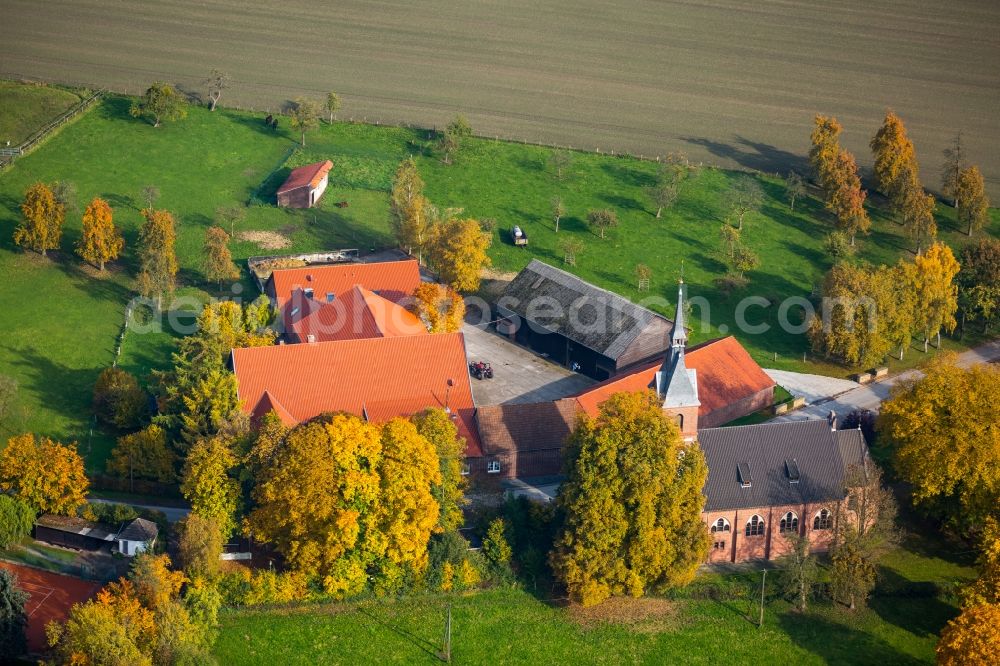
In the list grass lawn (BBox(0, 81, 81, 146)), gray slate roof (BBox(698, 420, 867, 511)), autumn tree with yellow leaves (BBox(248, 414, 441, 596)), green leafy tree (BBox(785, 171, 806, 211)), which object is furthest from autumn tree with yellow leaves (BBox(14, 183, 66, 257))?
green leafy tree (BBox(785, 171, 806, 211))

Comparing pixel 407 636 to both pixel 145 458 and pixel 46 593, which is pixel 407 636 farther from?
pixel 145 458

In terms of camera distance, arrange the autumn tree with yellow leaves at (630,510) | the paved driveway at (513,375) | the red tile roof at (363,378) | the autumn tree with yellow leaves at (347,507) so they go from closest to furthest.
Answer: the autumn tree with yellow leaves at (347,507) → the autumn tree with yellow leaves at (630,510) → the red tile roof at (363,378) → the paved driveway at (513,375)

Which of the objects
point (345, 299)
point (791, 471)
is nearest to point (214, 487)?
point (345, 299)

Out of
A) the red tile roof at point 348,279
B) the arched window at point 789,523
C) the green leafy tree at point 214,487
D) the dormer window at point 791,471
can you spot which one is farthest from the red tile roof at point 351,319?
the arched window at point 789,523

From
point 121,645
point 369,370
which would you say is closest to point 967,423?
point 369,370

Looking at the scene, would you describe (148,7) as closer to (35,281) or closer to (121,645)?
(35,281)

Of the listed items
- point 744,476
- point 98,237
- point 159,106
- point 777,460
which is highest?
point 159,106

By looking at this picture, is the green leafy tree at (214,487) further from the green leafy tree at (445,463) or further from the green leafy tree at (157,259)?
the green leafy tree at (157,259)

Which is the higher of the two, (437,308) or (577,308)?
(577,308)
